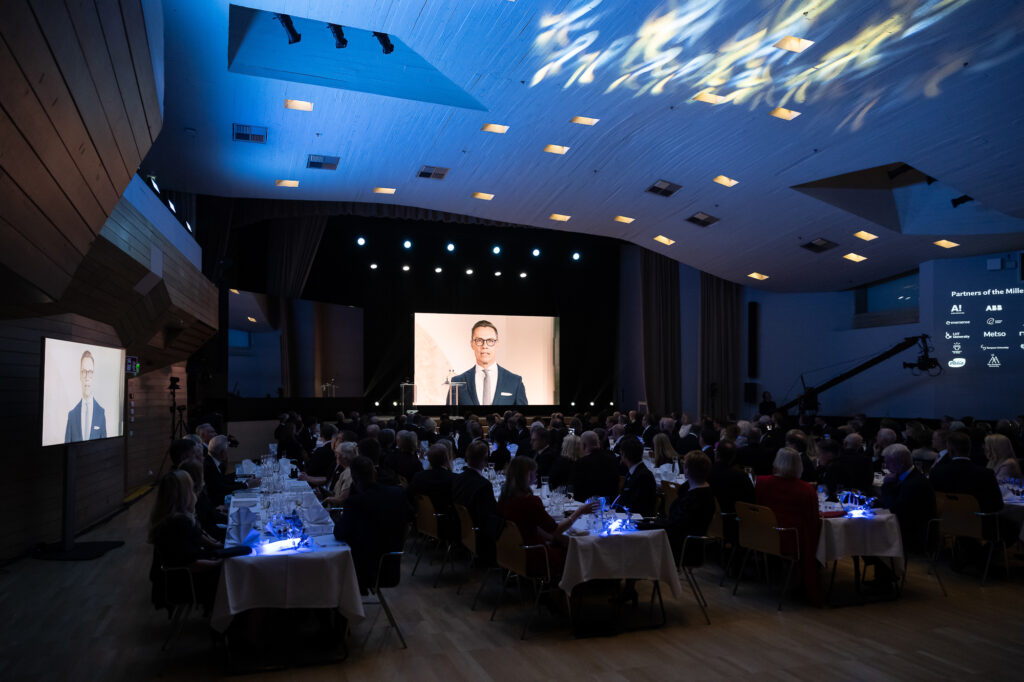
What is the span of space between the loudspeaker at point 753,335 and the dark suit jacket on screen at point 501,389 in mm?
6452

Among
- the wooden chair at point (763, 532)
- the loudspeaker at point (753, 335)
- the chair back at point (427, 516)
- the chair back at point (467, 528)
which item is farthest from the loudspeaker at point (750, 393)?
the chair back at point (467, 528)

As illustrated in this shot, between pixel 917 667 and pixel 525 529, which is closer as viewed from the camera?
pixel 917 667

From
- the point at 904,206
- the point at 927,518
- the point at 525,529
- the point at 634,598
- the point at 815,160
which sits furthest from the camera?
the point at 904,206

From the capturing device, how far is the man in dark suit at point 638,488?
240 inches

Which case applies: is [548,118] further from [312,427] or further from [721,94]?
[312,427]

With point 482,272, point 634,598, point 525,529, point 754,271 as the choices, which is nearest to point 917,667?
point 634,598

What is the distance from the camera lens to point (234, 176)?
13.7 m

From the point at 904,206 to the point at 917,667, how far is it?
40.7ft

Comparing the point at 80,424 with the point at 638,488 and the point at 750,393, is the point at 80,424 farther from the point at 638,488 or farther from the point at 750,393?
the point at 750,393

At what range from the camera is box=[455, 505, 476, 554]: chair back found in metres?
5.98

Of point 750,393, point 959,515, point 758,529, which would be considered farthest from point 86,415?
point 750,393

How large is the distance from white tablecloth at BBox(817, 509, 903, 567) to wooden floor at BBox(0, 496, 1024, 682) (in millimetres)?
445

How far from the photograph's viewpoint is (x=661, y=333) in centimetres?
2183

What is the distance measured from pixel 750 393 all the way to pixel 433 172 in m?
11.6
